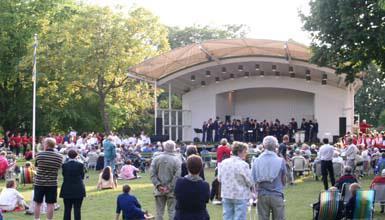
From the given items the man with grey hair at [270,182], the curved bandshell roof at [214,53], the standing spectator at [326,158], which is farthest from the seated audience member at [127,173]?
the man with grey hair at [270,182]

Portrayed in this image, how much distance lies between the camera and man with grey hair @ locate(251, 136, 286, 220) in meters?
8.81

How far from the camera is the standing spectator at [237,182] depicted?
867 centimetres

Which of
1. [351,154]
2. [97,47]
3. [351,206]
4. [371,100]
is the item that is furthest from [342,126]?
[371,100]

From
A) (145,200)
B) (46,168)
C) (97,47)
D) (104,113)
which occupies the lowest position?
(145,200)

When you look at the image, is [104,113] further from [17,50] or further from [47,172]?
[47,172]

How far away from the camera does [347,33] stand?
23.7m

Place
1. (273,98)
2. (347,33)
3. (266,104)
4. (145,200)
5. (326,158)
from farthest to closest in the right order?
(266,104), (273,98), (347,33), (326,158), (145,200)

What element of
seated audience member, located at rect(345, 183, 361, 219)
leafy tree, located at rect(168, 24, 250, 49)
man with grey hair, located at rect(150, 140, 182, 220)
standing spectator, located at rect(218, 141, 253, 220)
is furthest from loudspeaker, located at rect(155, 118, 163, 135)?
leafy tree, located at rect(168, 24, 250, 49)

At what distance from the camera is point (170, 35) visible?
63.2 m

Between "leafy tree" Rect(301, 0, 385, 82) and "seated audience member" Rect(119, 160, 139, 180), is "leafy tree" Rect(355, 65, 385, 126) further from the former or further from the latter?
"seated audience member" Rect(119, 160, 139, 180)

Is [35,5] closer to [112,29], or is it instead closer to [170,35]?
[112,29]

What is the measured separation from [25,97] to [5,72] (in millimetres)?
2233

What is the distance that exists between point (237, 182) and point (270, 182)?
464 millimetres

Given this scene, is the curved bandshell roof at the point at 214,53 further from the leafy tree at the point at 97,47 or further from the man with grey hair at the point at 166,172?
the man with grey hair at the point at 166,172
